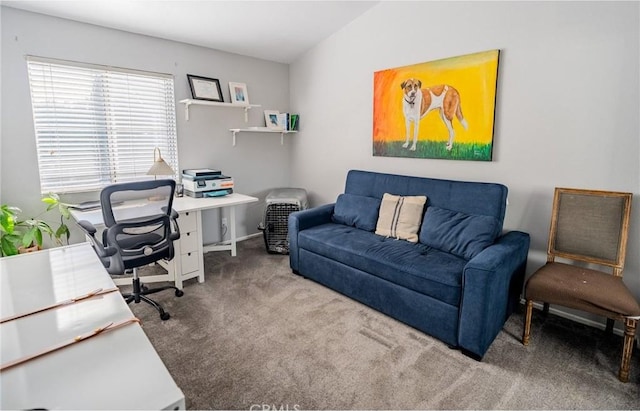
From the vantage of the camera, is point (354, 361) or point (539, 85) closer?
point (354, 361)

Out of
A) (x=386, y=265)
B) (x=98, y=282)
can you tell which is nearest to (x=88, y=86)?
(x=98, y=282)

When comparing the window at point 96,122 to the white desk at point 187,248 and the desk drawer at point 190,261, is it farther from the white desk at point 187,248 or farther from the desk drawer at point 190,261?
the desk drawer at point 190,261

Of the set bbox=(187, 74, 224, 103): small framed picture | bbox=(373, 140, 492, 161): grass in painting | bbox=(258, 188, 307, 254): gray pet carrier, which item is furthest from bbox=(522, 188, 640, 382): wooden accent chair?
bbox=(187, 74, 224, 103): small framed picture

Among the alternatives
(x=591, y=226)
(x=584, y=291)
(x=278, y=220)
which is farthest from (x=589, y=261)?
(x=278, y=220)

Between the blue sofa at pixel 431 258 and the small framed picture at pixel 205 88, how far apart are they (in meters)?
1.67

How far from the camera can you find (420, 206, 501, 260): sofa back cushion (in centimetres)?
241

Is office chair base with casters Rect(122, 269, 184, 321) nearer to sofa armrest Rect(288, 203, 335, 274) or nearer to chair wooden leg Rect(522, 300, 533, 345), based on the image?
sofa armrest Rect(288, 203, 335, 274)

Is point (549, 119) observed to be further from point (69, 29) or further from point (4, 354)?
point (69, 29)

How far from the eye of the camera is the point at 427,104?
3078 millimetres

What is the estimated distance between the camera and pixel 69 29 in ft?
9.21

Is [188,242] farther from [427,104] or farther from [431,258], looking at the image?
[427,104]

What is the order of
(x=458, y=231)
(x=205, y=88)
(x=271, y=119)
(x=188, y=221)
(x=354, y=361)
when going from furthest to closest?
(x=271, y=119) < (x=205, y=88) < (x=188, y=221) < (x=458, y=231) < (x=354, y=361)

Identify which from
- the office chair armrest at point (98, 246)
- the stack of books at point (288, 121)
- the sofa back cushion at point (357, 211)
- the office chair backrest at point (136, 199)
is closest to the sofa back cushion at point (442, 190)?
the sofa back cushion at point (357, 211)

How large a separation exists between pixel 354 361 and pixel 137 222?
1688 mm
